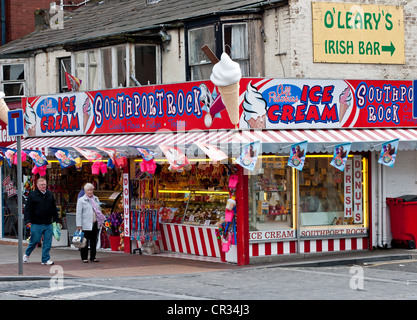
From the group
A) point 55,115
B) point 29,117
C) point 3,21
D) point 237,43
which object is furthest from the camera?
point 3,21

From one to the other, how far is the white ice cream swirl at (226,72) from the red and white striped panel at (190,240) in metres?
3.54

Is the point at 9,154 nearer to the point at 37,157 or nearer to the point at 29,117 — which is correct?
the point at 37,157

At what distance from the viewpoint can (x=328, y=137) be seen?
17375mm

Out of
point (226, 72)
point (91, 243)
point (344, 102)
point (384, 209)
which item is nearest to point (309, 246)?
point (384, 209)

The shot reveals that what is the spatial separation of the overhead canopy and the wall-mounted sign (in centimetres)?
191

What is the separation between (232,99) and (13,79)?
11.4 metres

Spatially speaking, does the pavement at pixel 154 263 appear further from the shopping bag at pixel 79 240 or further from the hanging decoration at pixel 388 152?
the hanging decoration at pixel 388 152

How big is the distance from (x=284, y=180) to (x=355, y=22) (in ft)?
13.9

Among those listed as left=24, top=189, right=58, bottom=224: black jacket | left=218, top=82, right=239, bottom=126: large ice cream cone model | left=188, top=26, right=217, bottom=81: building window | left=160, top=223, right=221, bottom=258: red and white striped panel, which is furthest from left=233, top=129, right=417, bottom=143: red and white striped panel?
left=24, top=189, right=58, bottom=224: black jacket

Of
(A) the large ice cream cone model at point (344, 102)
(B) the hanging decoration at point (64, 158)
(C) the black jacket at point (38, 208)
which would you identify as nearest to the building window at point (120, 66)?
(B) the hanging decoration at point (64, 158)

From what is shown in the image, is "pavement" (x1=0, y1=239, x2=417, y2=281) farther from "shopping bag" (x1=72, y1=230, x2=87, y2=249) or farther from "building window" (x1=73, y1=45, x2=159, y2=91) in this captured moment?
"building window" (x1=73, y1=45, x2=159, y2=91)

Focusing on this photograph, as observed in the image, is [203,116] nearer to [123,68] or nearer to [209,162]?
[209,162]

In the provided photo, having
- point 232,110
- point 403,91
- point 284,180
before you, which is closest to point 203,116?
point 232,110

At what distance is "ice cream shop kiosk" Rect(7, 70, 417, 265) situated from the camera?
55.4 ft
